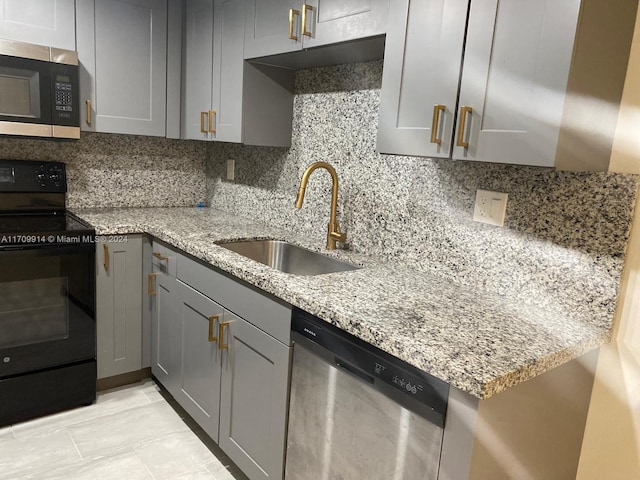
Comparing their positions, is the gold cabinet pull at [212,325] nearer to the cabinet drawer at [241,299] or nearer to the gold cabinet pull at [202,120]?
the cabinet drawer at [241,299]

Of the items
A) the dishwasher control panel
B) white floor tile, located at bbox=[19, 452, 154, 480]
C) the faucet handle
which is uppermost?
the faucet handle

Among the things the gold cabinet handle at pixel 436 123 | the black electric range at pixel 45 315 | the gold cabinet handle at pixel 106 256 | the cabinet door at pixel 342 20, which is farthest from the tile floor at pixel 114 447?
the cabinet door at pixel 342 20

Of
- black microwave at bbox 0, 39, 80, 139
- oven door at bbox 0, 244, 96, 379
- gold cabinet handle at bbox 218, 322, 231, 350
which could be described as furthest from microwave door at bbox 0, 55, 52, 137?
gold cabinet handle at bbox 218, 322, 231, 350

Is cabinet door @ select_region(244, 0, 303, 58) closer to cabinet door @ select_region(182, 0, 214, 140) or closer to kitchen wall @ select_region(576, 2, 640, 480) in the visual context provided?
cabinet door @ select_region(182, 0, 214, 140)

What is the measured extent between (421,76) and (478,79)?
0.63 ft

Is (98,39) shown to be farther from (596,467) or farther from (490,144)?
(596,467)

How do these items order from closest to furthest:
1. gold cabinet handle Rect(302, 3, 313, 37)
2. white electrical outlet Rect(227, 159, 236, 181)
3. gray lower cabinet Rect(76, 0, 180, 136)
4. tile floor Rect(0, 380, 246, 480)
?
gold cabinet handle Rect(302, 3, 313, 37), tile floor Rect(0, 380, 246, 480), gray lower cabinet Rect(76, 0, 180, 136), white electrical outlet Rect(227, 159, 236, 181)

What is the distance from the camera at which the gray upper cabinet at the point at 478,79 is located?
43.4 inches

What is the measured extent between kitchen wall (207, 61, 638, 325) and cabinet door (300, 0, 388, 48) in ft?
0.94

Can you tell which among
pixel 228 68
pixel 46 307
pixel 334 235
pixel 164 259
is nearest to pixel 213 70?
pixel 228 68

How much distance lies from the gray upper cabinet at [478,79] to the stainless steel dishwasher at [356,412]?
23.3 inches

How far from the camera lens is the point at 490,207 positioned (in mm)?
1556

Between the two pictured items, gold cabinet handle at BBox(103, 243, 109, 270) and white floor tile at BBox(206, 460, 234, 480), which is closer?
white floor tile at BBox(206, 460, 234, 480)

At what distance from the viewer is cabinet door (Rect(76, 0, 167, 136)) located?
2.35m
